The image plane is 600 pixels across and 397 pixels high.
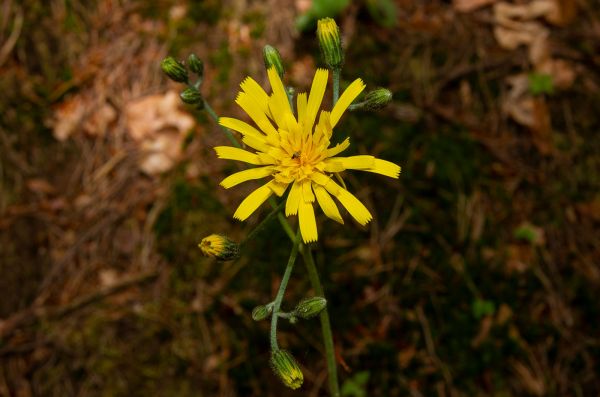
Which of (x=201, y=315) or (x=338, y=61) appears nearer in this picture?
(x=338, y=61)

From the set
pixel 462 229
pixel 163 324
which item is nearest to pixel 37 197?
pixel 163 324

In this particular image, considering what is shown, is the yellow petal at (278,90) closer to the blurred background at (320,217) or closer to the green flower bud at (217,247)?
the green flower bud at (217,247)

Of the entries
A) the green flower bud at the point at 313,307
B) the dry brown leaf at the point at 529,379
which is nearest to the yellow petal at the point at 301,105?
the green flower bud at the point at 313,307

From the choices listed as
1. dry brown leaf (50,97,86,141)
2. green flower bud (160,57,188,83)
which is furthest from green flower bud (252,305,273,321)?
dry brown leaf (50,97,86,141)

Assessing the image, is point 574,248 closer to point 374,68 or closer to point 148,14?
point 374,68

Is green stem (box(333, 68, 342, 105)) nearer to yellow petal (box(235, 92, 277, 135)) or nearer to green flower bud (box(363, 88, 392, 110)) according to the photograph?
green flower bud (box(363, 88, 392, 110))

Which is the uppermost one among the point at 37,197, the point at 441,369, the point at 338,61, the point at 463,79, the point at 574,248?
the point at 338,61
